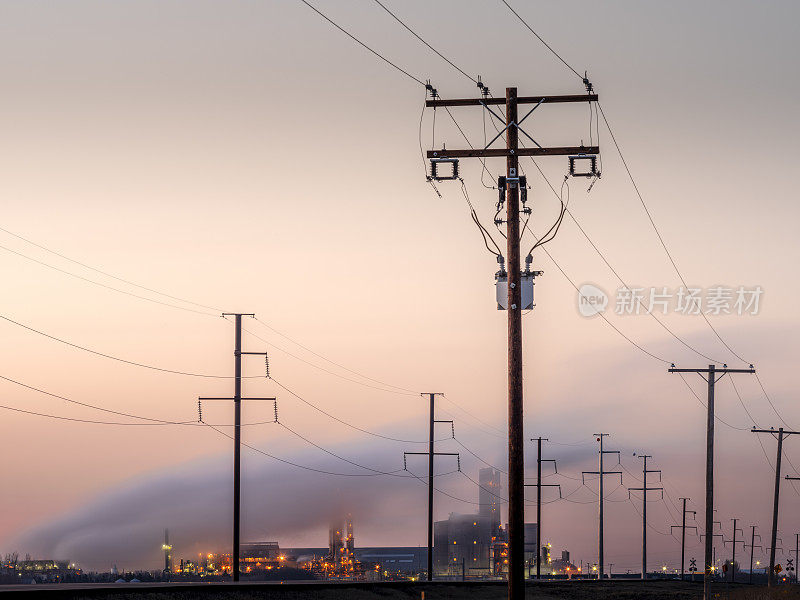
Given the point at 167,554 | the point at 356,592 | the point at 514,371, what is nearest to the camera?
the point at 514,371

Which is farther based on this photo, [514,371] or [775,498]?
[775,498]

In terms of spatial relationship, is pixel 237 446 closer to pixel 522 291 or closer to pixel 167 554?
pixel 522 291

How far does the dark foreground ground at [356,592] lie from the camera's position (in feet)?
110

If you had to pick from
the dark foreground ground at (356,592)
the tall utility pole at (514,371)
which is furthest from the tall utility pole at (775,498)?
the tall utility pole at (514,371)

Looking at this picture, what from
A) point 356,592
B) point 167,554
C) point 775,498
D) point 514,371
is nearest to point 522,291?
point 514,371

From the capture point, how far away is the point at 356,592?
1924 inches

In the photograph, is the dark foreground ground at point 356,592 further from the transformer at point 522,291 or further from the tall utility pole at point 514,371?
the transformer at point 522,291

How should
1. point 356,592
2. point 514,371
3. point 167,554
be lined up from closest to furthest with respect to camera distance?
point 514,371
point 356,592
point 167,554

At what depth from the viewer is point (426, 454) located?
82312mm

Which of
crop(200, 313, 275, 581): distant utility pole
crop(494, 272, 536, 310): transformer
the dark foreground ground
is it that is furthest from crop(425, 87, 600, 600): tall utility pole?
crop(200, 313, 275, 581): distant utility pole

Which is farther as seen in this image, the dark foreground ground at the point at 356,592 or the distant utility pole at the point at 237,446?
the distant utility pole at the point at 237,446

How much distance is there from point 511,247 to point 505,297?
1.14 meters

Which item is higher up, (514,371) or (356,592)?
(514,371)

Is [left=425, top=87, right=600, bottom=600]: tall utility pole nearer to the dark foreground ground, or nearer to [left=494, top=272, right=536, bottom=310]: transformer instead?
[left=494, top=272, right=536, bottom=310]: transformer
